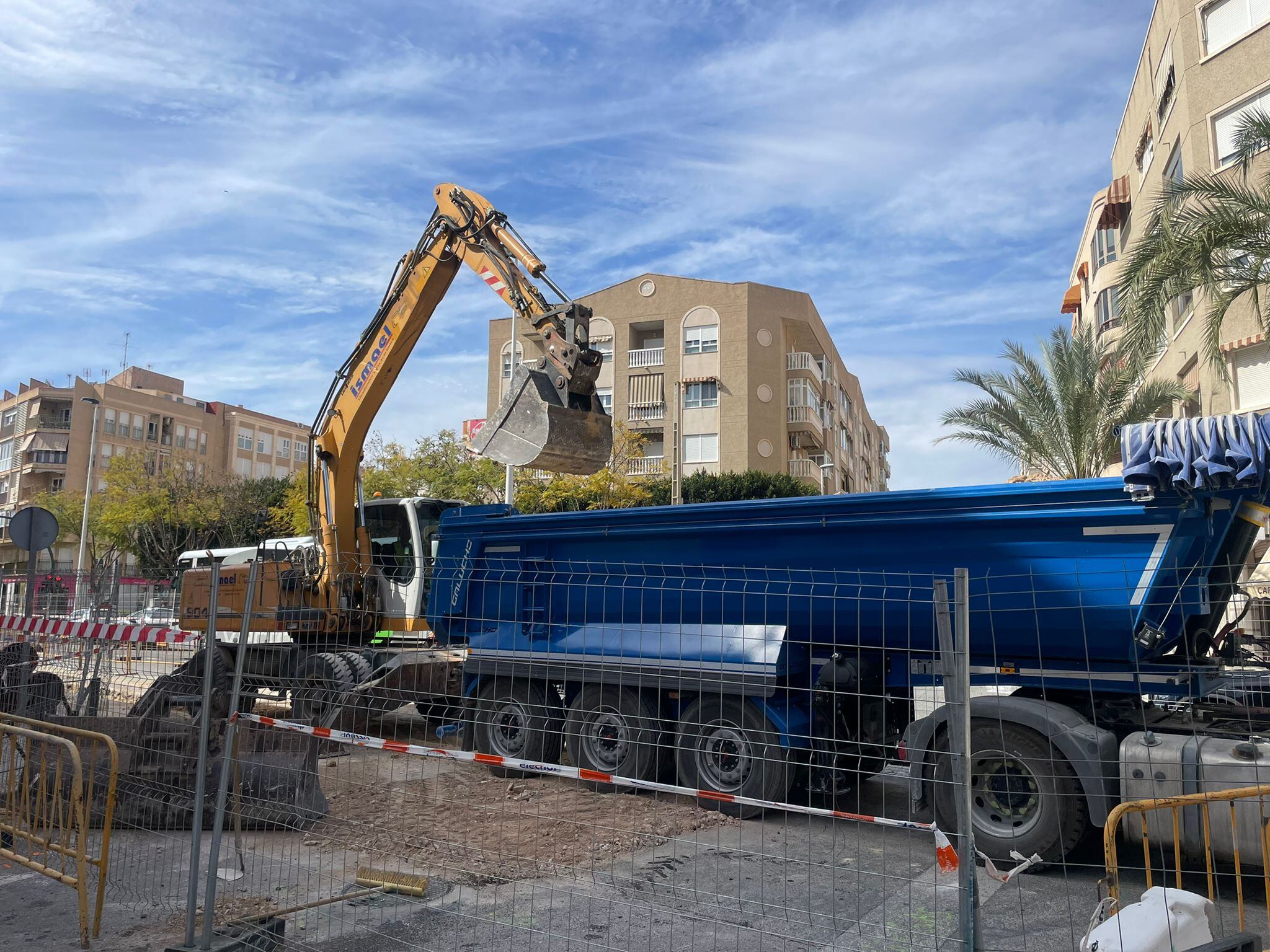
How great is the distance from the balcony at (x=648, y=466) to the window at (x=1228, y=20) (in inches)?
924

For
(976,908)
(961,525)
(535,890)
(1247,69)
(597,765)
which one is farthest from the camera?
(1247,69)

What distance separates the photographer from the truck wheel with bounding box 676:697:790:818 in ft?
24.5

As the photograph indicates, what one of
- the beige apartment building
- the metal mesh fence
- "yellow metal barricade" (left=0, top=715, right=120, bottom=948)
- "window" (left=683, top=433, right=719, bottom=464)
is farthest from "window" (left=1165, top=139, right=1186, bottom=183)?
the beige apartment building

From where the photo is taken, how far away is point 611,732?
8.33m

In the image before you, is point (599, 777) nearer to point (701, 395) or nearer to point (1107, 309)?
point (1107, 309)

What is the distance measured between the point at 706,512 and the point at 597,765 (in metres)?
2.38

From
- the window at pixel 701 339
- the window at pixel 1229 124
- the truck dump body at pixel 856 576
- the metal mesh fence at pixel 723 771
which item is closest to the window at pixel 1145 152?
the window at pixel 1229 124

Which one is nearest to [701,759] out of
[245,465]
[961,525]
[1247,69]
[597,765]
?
[597,765]

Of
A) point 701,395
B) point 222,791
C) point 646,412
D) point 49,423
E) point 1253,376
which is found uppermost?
point 49,423

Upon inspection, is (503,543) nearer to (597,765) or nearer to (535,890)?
(597,765)

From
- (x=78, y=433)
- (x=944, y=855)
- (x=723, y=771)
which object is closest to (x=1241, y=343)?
(x=723, y=771)

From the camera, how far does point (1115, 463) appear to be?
105 feet

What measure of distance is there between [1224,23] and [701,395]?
81.3ft

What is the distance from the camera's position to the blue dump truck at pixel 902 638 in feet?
20.8
